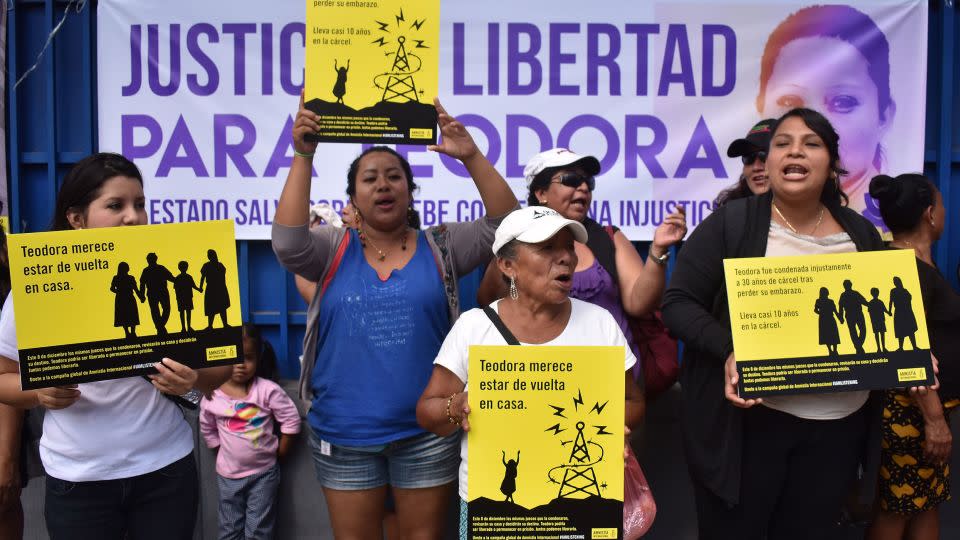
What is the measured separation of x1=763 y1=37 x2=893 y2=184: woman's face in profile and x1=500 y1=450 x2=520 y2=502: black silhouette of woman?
9.46 feet

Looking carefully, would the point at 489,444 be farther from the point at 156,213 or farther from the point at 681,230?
the point at 156,213

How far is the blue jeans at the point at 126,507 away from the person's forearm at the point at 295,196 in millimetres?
854

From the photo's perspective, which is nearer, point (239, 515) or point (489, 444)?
point (489, 444)

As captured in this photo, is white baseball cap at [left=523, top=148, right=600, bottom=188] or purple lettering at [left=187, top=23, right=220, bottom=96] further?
purple lettering at [left=187, top=23, right=220, bottom=96]

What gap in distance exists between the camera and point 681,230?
3070 millimetres

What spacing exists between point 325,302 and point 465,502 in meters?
0.91

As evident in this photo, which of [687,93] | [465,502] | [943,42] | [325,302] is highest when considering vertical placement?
[943,42]

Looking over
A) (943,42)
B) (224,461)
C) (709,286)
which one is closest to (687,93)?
(943,42)

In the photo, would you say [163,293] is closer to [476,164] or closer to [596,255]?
[476,164]

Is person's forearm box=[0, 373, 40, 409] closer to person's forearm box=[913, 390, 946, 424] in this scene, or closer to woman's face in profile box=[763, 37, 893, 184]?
person's forearm box=[913, 390, 946, 424]

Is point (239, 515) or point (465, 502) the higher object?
point (465, 502)

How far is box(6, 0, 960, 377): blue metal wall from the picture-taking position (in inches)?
173

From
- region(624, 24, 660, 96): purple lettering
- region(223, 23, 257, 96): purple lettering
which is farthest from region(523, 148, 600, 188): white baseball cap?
region(223, 23, 257, 96): purple lettering

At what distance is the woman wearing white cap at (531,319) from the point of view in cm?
247
